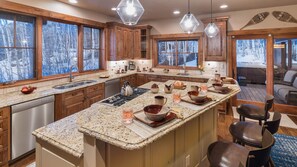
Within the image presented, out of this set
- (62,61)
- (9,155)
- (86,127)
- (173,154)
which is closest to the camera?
(86,127)

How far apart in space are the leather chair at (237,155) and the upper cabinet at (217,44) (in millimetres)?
4006

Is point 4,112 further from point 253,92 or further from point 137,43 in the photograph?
point 253,92

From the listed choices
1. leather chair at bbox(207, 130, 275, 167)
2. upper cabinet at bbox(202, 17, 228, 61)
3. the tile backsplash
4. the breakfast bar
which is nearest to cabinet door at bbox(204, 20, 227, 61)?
upper cabinet at bbox(202, 17, 228, 61)

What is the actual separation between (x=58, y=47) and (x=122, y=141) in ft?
13.6

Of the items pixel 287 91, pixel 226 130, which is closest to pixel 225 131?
pixel 226 130

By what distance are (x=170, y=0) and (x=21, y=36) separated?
3.15m

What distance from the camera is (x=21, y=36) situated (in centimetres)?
366

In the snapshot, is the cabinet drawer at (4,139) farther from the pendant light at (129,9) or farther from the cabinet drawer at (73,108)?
the pendant light at (129,9)

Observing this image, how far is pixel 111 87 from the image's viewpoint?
5.31 meters

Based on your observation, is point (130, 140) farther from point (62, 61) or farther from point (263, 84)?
point (263, 84)

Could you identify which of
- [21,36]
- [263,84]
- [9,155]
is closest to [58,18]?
[21,36]

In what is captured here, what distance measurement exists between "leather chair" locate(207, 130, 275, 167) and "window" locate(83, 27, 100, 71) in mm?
4450

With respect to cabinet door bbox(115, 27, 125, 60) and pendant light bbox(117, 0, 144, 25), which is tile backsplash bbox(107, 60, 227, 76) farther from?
pendant light bbox(117, 0, 144, 25)

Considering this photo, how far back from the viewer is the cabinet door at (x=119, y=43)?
584 centimetres
